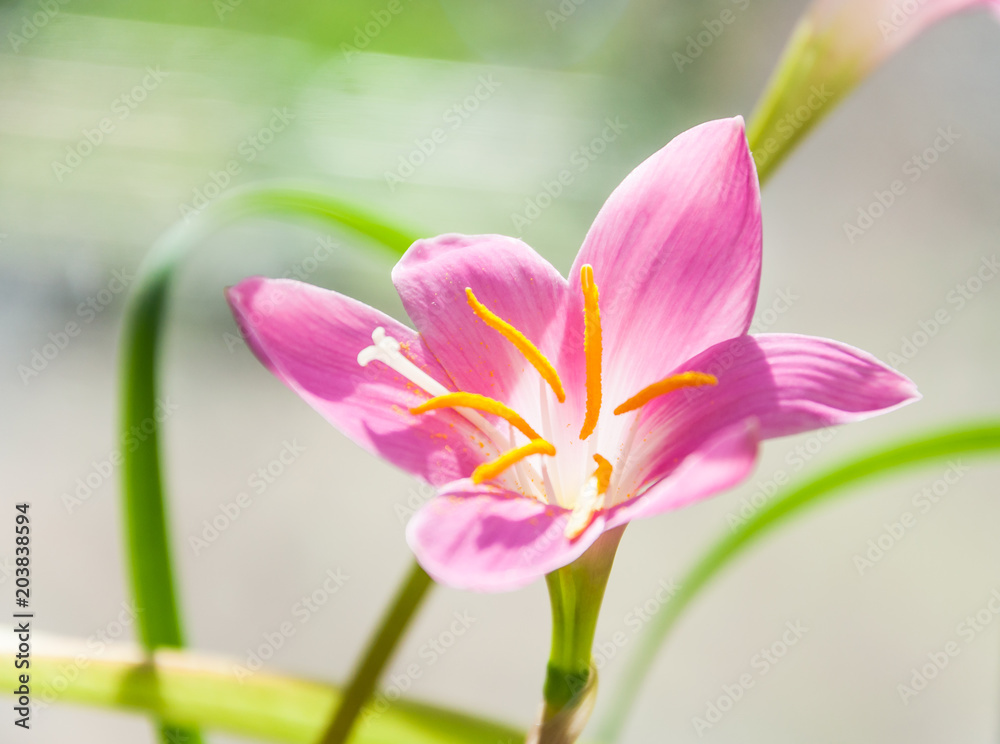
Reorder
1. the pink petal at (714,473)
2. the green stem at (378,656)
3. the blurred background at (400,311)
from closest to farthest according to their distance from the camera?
the pink petal at (714,473) < the green stem at (378,656) < the blurred background at (400,311)

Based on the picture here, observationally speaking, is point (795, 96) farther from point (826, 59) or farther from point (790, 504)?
point (790, 504)

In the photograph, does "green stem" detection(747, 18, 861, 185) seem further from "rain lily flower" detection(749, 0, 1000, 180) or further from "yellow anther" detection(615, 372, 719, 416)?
"yellow anther" detection(615, 372, 719, 416)

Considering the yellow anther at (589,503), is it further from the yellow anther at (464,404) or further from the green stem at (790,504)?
the green stem at (790,504)

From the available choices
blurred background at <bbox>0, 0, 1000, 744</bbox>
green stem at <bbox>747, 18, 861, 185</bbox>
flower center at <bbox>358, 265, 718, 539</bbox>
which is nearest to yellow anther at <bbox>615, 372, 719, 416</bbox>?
flower center at <bbox>358, 265, 718, 539</bbox>

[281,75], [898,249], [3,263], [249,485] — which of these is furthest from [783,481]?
[3,263]

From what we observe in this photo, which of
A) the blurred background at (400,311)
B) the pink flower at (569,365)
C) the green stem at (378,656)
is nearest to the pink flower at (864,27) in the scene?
the pink flower at (569,365)

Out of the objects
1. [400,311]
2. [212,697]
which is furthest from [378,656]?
[400,311]
